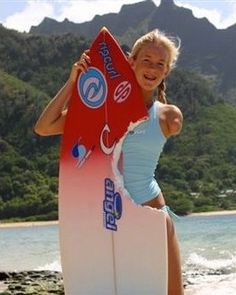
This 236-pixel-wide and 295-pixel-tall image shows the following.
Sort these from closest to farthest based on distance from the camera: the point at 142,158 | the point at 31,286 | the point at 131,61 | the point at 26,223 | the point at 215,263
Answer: the point at 142,158
the point at 131,61
the point at 31,286
the point at 215,263
the point at 26,223

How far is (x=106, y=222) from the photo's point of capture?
3111 mm

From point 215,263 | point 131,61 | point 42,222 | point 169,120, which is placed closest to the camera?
point 169,120

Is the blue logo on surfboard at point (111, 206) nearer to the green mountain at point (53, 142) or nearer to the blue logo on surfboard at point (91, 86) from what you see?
the blue logo on surfboard at point (91, 86)

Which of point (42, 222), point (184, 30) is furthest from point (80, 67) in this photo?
point (184, 30)

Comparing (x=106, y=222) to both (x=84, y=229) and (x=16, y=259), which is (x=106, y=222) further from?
(x=16, y=259)

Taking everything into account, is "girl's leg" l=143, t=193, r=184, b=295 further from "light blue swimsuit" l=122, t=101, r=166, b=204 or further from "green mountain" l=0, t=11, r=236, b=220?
"green mountain" l=0, t=11, r=236, b=220

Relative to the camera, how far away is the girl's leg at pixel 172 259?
3.06 metres

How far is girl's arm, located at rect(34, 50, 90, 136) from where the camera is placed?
318 centimetres

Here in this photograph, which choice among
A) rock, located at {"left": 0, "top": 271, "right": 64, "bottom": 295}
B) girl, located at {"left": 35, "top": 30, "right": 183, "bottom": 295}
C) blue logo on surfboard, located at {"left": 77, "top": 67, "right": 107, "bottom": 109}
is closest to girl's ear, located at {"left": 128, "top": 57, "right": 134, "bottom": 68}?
girl, located at {"left": 35, "top": 30, "right": 183, "bottom": 295}

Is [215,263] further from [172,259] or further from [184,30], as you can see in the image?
[184,30]

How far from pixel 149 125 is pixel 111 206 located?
41 centimetres

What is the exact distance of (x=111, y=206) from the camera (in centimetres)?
310

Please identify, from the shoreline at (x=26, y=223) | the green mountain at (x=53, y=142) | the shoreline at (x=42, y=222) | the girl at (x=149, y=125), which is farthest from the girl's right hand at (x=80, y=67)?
the green mountain at (x=53, y=142)

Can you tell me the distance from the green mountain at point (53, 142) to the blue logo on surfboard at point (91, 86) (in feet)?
206
